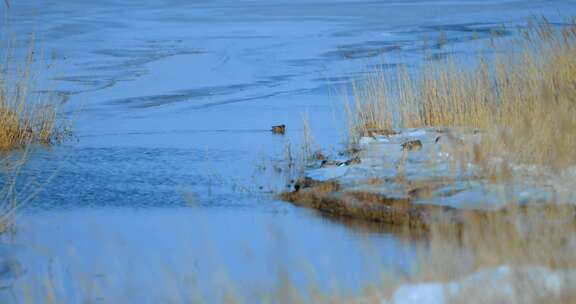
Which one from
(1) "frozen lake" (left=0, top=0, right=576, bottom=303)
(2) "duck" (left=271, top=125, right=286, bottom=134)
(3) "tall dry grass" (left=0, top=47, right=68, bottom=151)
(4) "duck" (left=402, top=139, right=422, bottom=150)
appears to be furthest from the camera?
(2) "duck" (left=271, top=125, right=286, bottom=134)

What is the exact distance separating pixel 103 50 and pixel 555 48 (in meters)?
10.2

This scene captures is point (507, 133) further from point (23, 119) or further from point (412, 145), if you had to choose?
point (23, 119)

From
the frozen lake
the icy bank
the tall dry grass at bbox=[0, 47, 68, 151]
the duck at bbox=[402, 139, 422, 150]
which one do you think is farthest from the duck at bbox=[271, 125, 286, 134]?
the duck at bbox=[402, 139, 422, 150]

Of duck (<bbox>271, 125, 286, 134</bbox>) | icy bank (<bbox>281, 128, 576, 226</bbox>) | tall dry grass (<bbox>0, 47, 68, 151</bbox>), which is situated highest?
tall dry grass (<bbox>0, 47, 68, 151</bbox>)

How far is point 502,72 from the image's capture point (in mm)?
8039

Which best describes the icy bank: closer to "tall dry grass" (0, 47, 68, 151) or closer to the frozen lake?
the frozen lake

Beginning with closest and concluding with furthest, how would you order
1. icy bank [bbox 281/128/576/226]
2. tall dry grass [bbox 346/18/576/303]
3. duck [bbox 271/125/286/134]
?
tall dry grass [bbox 346/18/576/303]
icy bank [bbox 281/128/576/226]
duck [bbox 271/125/286/134]

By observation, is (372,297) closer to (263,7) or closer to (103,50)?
(103,50)

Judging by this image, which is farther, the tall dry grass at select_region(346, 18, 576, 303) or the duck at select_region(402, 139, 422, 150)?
the duck at select_region(402, 139, 422, 150)

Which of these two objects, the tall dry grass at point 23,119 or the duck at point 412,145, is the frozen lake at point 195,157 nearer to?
the tall dry grass at point 23,119

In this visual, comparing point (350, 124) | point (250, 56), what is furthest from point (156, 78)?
point (350, 124)

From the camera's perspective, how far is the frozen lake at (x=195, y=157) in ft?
15.4

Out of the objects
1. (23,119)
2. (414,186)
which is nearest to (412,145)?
(414,186)

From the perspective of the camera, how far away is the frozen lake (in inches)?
184
